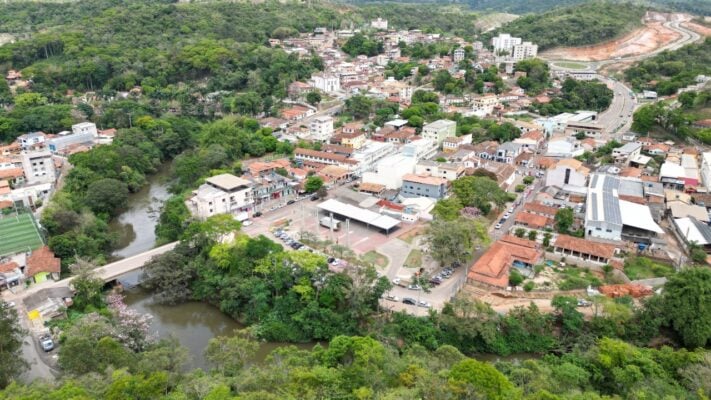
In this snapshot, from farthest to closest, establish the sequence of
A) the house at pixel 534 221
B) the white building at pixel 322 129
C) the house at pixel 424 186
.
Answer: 1. the white building at pixel 322 129
2. the house at pixel 424 186
3. the house at pixel 534 221

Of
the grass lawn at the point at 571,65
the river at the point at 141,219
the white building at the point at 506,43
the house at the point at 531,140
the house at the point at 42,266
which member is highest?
the white building at the point at 506,43

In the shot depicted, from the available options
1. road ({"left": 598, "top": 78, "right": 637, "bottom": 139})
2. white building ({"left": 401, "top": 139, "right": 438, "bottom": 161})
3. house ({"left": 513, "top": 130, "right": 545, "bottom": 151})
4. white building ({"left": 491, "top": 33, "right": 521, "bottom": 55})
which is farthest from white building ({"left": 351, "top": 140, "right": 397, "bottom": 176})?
white building ({"left": 491, "top": 33, "right": 521, "bottom": 55})

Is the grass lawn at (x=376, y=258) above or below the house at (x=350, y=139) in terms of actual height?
below

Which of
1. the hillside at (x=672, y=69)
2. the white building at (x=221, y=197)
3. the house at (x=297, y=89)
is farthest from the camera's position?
the house at (x=297, y=89)

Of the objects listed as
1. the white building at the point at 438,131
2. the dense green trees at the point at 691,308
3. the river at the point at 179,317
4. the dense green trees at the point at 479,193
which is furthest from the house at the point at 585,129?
Answer: the river at the point at 179,317

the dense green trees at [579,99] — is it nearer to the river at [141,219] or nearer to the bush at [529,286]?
the bush at [529,286]

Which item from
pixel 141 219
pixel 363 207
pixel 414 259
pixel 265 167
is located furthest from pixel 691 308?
pixel 141 219

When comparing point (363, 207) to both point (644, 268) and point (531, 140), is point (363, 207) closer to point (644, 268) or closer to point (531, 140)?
point (644, 268)
